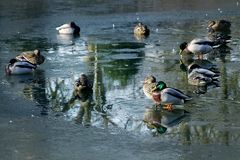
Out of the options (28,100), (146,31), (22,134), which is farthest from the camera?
(146,31)

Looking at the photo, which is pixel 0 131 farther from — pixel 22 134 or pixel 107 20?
pixel 107 20

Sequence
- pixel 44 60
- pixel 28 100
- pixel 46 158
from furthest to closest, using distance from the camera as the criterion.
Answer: pixel 44 60 → pixel 28 100 → pixel 46 158

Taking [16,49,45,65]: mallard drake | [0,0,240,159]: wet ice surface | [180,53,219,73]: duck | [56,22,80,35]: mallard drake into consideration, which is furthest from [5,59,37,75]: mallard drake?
[56,22,80,35]: mallard drake

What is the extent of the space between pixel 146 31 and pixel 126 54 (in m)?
3.70

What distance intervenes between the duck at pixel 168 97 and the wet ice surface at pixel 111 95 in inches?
9.1

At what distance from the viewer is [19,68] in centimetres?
1423

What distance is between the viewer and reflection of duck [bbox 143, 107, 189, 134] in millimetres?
10016

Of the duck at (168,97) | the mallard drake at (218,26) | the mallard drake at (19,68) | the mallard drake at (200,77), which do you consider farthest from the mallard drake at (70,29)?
the duck at (168,97)

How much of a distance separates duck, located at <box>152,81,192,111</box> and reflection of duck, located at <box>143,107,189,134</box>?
0.15m

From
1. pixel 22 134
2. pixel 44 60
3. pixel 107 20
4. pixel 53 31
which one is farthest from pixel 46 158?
pixel 107 20

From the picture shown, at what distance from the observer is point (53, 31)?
21.8 meters

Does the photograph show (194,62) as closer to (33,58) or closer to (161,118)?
(33,58)

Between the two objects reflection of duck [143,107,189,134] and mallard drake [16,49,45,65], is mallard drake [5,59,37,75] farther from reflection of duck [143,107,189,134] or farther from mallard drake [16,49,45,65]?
reflection of duck [143,107,189,134]

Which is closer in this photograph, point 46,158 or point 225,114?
point 46,158
